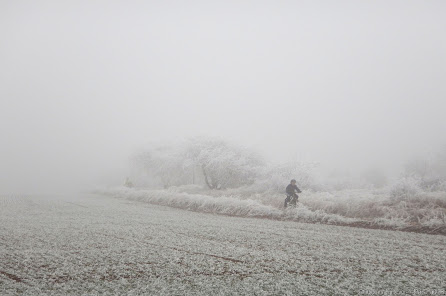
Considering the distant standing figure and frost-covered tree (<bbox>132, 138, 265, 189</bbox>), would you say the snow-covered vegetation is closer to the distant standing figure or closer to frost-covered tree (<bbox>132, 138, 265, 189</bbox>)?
frost-covered tree (<bbox>132, 138, 265, 189</bbox>)

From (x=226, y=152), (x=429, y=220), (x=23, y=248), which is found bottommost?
(x=23, y=248)

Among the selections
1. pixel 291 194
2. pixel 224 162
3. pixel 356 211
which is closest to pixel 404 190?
pixel 356 211

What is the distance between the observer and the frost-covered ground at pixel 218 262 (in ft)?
18.1

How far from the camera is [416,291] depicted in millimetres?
5305

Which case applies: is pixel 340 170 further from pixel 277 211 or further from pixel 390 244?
pixel 390 244

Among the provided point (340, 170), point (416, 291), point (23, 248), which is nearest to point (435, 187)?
point (416, 291)

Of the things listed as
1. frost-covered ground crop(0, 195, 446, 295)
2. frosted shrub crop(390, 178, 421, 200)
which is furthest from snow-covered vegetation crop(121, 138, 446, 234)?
frost-covered ground crop(0, 195, 446, 295)

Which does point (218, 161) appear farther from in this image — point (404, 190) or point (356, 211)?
point (404, 190)

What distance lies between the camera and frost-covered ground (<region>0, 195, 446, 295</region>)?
18.1 ft

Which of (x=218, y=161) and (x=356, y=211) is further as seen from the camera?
(x=218, y=161)

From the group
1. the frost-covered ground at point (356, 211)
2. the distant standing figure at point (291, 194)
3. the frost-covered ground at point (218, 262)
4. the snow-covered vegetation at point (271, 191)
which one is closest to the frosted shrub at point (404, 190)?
the snow-covered vegetation at point (271, 191)

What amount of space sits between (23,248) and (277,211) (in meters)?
12.0

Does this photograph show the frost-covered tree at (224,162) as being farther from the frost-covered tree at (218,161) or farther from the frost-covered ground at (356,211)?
the frost-covered ground at (356,211)

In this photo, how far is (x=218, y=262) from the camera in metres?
7.22
